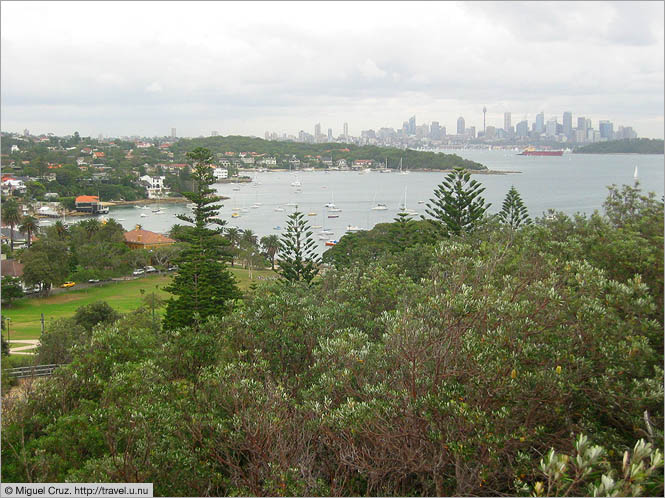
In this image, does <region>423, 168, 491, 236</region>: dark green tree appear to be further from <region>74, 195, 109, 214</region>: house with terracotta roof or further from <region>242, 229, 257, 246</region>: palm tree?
<region>74, 195, 109, 214</region>: house with terracotta roof

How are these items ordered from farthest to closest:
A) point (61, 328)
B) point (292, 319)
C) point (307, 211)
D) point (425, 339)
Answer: point (307, 211), point (61, 328), point (292, 319), point (425, 339)

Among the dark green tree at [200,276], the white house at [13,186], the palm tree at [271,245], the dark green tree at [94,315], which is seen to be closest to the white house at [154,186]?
the white house at [13,186]

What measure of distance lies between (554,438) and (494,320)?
34.8 inches

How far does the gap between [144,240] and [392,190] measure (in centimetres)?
3186

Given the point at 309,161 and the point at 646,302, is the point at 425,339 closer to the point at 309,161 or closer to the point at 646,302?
the point at 646,302

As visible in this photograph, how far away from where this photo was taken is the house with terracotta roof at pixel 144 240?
3017 cm

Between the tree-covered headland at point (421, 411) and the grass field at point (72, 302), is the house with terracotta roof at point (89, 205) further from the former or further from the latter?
the tree-covered headland at point (421, 411)

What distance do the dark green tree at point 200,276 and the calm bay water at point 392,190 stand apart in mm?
20501

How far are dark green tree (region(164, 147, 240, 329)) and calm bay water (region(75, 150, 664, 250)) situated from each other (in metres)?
20.5

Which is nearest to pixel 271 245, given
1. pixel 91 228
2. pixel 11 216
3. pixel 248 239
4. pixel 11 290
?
pixel 248 239

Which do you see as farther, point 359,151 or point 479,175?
point 359,151

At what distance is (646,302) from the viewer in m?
4.53

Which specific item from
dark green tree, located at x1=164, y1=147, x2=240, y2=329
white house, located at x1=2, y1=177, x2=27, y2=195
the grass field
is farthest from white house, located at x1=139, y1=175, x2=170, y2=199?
dark green tree, located at x1=164, y1=147, x2=240, y2=329

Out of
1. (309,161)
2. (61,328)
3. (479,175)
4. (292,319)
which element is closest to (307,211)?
(479,175)
